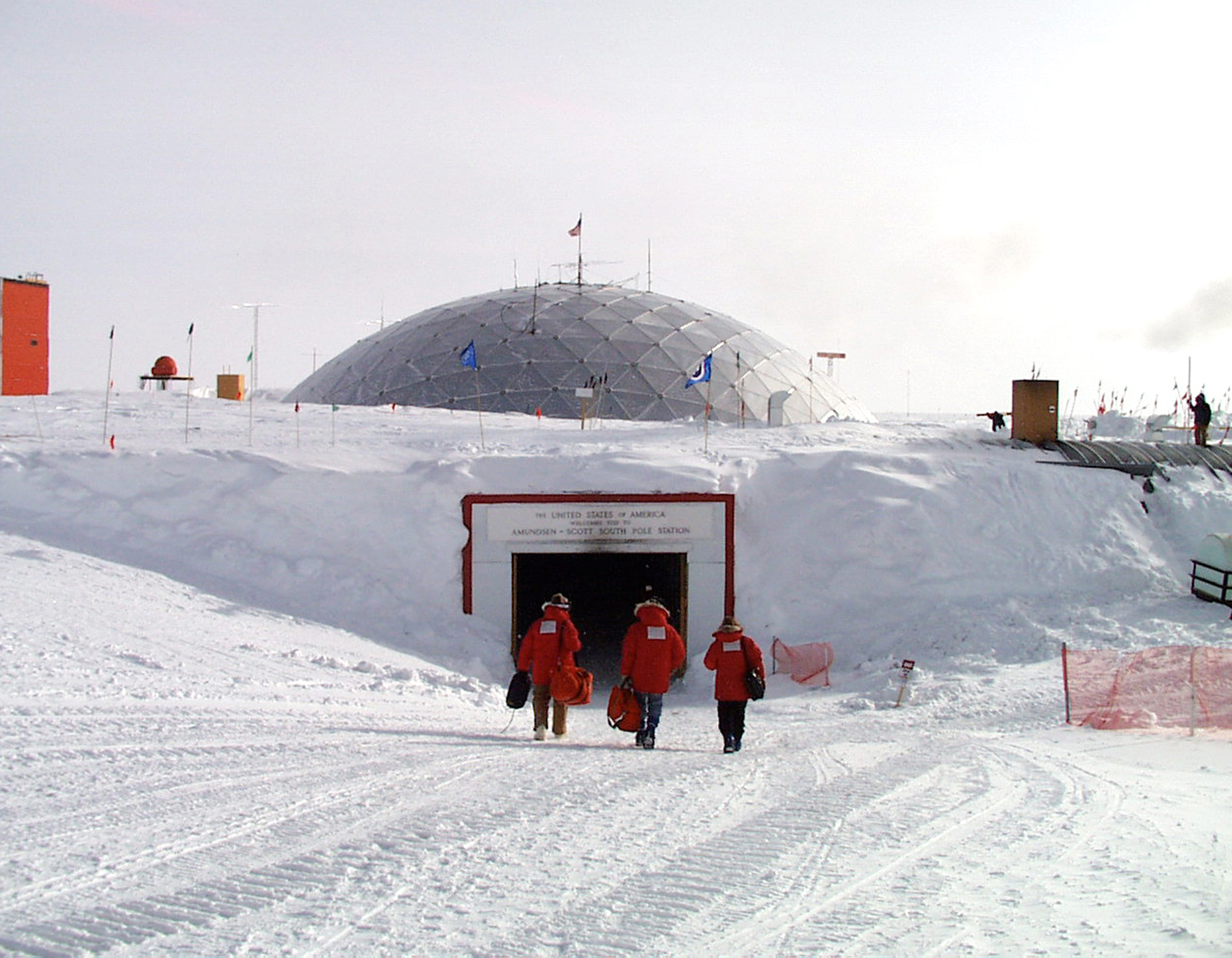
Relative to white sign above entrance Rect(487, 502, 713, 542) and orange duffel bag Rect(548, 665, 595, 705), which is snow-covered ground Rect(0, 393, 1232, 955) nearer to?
orange duffel bag Rect(548, 665, 595, 705)

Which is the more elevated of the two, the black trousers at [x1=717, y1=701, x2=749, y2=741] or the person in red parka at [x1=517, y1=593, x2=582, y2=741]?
the person in red parka at [x1=517, y1=593, x2=582, y2=741]

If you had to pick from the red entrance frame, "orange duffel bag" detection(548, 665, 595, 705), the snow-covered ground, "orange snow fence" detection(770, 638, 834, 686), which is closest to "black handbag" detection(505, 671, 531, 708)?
"orange duffel bag" detection(548, 665, 595, 705)

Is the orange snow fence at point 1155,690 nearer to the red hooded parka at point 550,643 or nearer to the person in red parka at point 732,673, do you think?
the person in red parka at point 732,673

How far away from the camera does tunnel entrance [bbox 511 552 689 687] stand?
53.9 ft

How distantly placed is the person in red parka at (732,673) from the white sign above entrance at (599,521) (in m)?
7.06

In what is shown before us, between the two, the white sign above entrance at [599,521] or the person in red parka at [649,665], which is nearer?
the person in red parka at [649,665]

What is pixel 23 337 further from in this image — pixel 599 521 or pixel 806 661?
pixel 806 661

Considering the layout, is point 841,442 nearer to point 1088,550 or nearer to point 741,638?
point 1088,550

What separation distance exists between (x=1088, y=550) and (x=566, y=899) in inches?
551

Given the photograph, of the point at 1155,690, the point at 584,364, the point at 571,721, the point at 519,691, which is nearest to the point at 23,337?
the point at 584,364

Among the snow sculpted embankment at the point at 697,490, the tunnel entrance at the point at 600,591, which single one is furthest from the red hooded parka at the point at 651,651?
the tunnel entrance at the point at 600,591

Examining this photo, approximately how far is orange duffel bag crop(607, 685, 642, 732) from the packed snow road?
392 millimetres

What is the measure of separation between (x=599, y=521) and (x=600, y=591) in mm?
8314

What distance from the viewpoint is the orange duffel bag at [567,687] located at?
9.05m
